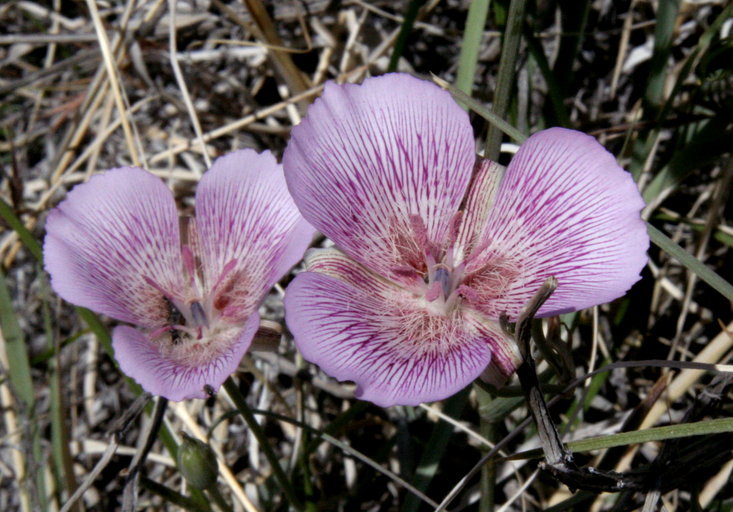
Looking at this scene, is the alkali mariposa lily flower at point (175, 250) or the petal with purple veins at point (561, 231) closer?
the petal with purple veins at point (561, 231)

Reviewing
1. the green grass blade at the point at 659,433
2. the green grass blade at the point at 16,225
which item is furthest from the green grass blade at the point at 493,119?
the green grass blade at the point at 16,225

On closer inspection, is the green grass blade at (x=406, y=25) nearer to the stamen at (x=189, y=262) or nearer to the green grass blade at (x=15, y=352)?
the stamen at (x=189, y=262)

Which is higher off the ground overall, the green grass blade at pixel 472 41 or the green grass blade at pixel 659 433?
the green grass blade at pixel 472 41

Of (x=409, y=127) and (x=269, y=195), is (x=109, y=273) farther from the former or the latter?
(x=409, y=127)

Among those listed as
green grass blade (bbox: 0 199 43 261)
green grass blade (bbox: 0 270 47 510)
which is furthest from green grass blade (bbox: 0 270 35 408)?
green grass blade (bbox: 0 199 43 261)

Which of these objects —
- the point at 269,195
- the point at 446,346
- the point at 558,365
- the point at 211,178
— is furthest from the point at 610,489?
the point at 211,178

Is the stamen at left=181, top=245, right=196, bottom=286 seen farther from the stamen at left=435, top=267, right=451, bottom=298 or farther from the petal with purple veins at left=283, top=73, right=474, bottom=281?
the stamen at left=435, top=267, right=451, bottom=298

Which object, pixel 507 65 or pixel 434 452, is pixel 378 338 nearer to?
pixel 434 452
